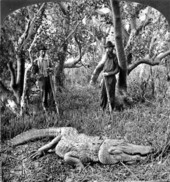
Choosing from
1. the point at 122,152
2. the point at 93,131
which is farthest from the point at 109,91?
the point at 122,152

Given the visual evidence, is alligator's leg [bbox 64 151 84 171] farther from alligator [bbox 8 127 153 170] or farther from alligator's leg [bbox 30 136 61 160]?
alligator's leg [bbox 30 136 61 160]

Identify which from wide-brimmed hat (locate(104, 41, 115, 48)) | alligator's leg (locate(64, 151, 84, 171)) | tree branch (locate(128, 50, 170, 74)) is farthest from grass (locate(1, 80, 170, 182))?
wide-brimmed hat (locate(104, 41, 115, 48))

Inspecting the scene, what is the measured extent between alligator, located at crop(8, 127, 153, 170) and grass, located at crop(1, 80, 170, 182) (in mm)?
53

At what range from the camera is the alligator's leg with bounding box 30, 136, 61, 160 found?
273 cm

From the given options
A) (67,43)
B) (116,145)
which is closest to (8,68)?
(67,43)

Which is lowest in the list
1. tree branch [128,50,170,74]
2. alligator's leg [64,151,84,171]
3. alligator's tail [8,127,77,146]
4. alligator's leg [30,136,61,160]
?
alligator's leg [64,151,84,171]

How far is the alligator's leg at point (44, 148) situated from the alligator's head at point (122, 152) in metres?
0.44

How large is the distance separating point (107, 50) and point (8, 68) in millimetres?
995

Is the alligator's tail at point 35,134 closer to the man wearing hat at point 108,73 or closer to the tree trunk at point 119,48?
the man wearing hat at point 108,73

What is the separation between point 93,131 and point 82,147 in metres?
0.20

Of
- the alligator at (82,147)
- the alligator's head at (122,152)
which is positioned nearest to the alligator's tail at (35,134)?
the alligator at (82,147)

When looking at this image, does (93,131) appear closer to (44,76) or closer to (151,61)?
A: (44,76)

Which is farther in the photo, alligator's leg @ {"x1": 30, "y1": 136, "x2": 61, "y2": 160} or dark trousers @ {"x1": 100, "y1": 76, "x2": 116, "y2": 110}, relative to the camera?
dark trousers @ {"x1": 100, "y1": 76, "x2": 116, "y2": 110}

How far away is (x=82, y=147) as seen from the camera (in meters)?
2.81
